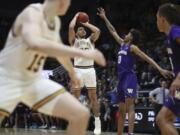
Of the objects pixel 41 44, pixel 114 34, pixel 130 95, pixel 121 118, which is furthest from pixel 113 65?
pixel 41 44

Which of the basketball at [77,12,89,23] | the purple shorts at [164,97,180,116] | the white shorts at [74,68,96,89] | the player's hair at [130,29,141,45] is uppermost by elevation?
the basketball at [77,12,89,23]

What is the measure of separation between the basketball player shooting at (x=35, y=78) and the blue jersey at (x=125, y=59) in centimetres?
392

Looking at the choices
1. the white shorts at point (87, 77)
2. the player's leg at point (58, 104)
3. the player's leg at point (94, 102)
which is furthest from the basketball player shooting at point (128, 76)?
the player's leg at point (58, 104)

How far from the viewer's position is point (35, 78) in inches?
161

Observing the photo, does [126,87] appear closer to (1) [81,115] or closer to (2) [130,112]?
(2) [130,112]

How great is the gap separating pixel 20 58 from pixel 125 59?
426 centimetres

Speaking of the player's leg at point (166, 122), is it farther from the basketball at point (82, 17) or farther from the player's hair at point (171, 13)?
the basketball at point (82, 17)

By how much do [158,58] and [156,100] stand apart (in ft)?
19.6

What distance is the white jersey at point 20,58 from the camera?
158 inches

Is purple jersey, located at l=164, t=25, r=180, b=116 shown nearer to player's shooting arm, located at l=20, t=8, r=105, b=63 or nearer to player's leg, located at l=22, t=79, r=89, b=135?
player's leg, located at l=22, t=79, r=89, b=135

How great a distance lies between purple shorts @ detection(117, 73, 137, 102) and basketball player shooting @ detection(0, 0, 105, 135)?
13.2 ft

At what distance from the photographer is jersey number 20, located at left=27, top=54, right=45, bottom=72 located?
160 inches

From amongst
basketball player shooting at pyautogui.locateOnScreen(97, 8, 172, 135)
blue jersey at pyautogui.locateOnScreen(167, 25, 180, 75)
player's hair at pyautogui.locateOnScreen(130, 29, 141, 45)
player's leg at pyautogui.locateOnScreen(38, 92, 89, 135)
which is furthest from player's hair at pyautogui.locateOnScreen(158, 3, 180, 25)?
player's hair at pyautogui.locateOnScreen(130, 29, 141, 45)

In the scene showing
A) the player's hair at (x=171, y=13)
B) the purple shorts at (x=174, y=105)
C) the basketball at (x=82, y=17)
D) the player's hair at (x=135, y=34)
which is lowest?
the purple shorts at (x=174, y=105)
